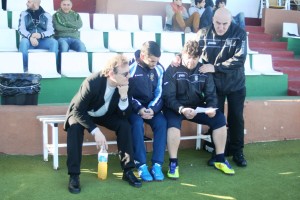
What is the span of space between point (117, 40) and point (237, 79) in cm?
307

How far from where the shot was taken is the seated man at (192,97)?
14.0ft

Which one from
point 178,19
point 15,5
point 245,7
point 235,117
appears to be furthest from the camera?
point 245,7

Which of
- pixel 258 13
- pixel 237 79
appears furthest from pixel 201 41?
pixel 258 13

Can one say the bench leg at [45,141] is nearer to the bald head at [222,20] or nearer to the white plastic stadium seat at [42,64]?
the white plastic stadium seat at [42,64]

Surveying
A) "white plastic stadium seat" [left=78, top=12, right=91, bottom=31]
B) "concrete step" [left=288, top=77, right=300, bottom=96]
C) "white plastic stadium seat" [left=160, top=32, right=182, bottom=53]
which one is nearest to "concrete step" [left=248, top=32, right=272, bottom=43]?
"concrete step" [left=288, top=77, right=300, bottom=96]

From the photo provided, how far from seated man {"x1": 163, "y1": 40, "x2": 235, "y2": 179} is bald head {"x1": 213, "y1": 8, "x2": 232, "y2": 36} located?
32 cm

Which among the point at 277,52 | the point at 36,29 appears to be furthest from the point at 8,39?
the point at 277,52

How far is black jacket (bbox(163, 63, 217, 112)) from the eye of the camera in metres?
4.33

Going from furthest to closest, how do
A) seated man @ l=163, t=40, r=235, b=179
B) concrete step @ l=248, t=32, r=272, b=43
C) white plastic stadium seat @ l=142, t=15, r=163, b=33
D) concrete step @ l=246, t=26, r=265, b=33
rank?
concrete step @ l=246, t=26, r=265, b=33, concrete step @ l=248, t=32, r=272, b=43, white plastic stadium seat @ l=142, t=15, r=163, b=33, seated man @ l=163, t=40, r=235, b=179

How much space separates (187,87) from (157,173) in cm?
83

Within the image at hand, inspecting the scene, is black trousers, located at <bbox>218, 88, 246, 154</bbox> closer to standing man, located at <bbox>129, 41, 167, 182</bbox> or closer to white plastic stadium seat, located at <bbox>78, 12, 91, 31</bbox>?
standing man, located at <bbox>129, 41, 167, 182</bbox>

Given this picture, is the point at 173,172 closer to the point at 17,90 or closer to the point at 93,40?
the point at 17,90

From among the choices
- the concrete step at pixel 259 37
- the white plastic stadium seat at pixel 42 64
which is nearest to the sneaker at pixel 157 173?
the white plastic stadium seat at pixel 42 64

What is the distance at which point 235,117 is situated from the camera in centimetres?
455
